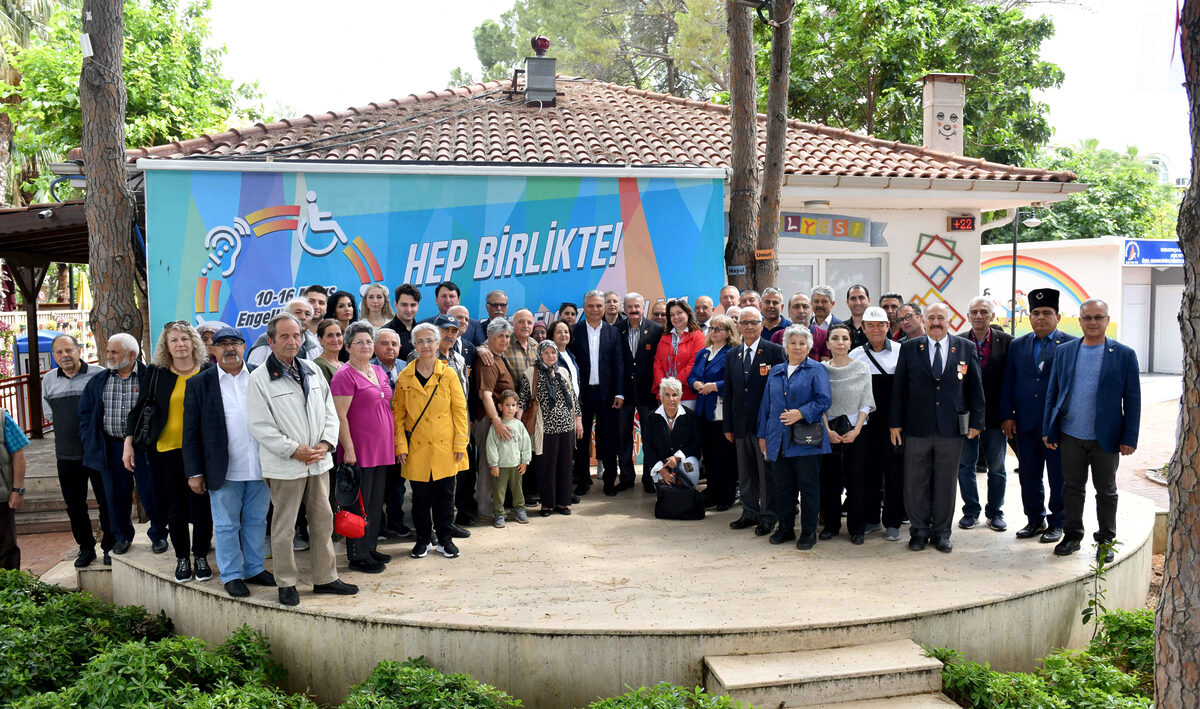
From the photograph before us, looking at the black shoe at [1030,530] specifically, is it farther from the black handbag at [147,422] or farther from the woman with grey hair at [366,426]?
the black handbag at [147,422]

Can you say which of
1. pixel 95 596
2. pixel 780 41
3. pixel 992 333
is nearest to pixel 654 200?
pixel 780 41

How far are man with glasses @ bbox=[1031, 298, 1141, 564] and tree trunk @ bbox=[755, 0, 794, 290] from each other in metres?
3.38

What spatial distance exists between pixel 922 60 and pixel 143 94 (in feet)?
54.3

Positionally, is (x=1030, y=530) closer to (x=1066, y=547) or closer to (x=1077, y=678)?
(x=1066, y=547)

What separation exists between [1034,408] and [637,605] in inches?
129

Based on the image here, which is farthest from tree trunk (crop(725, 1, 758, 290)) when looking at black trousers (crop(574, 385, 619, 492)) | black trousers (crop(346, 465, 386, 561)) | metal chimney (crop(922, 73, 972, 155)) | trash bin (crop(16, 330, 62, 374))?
trash bin (crop(16, 330, 62, 374))

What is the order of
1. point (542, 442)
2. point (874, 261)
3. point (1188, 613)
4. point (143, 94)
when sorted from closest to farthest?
point (1188, 613) < point (542, 442) < point (874, 261) < point (143, 94)

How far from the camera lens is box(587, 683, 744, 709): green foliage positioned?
13.2 feet

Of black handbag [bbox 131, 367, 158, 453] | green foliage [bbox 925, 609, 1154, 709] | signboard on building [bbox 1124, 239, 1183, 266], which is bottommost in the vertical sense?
green foliage [bbox 925, 609, 1154, 709]

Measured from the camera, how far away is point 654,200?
8500mm

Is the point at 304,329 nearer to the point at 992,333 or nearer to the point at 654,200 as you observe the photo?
the point at 654,200

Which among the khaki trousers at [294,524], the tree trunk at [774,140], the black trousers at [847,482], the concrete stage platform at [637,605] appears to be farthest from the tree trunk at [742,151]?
the khaki trousers at [294,524]

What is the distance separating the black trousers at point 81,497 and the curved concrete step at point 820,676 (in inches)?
182

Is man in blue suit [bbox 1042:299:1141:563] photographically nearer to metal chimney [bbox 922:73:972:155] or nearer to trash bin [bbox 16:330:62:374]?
metal chimney [bbox 922:73:972:155]
